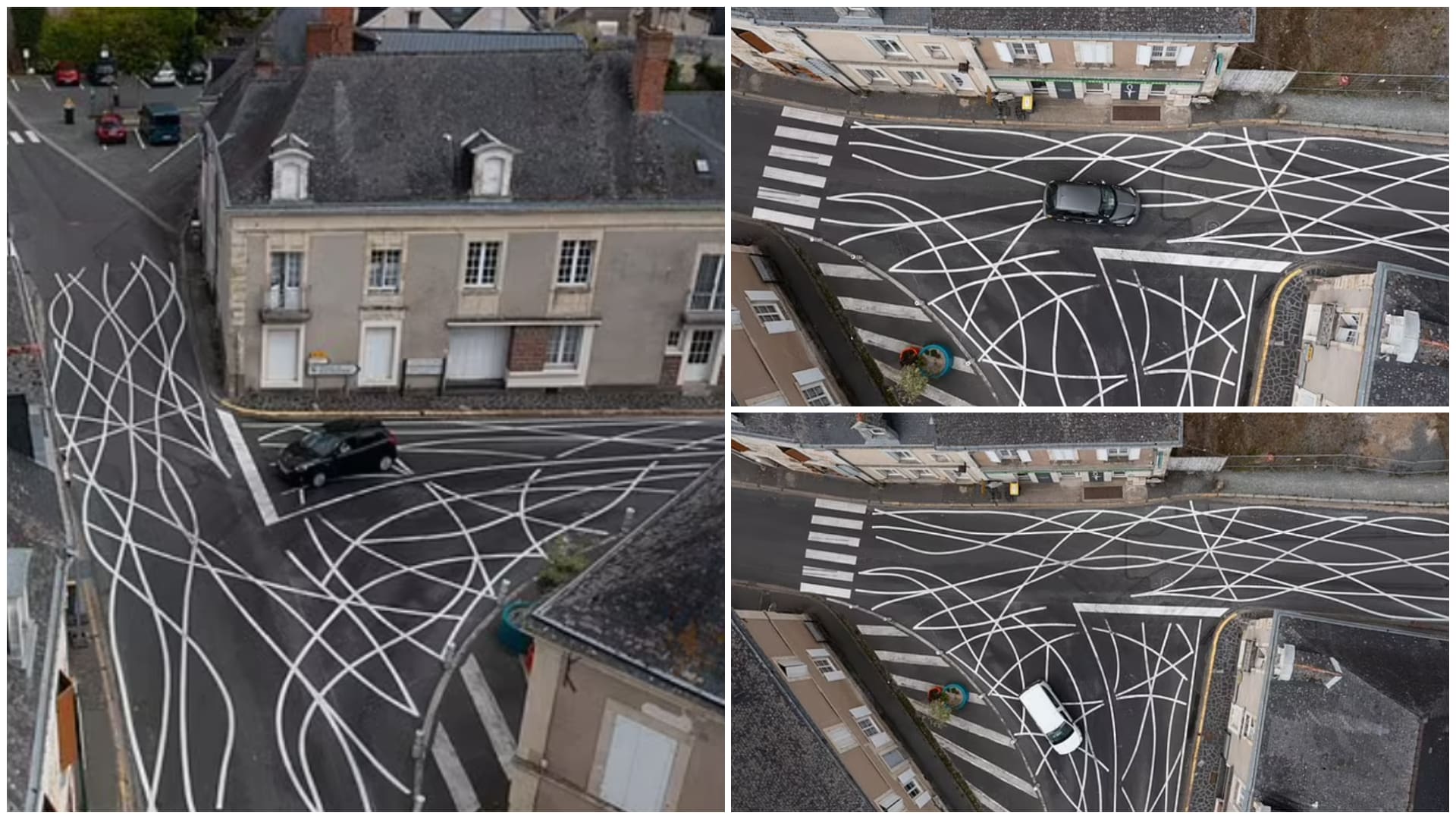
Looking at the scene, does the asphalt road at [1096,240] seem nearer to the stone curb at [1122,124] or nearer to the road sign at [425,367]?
the stone curb at [1122,124]

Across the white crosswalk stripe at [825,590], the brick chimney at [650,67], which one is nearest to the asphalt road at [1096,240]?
the white crosswalk stripe at [825,590]

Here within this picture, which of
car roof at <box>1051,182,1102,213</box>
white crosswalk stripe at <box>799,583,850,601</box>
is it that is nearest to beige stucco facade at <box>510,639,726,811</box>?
white crosswalk stripe at <box>799,583,850,601</box>

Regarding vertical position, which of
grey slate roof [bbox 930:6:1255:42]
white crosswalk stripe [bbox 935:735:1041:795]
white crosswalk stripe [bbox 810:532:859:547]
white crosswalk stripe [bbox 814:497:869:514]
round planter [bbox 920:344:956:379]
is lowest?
white crosswalk stripe [bbox 935:735:1041:795]

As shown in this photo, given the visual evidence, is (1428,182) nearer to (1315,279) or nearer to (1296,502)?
(1315,279)

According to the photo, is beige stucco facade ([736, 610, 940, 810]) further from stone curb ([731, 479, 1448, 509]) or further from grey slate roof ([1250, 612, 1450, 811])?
grey slate roof ([1250, 612, 1450, 811])

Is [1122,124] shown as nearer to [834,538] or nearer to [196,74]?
[834,538]

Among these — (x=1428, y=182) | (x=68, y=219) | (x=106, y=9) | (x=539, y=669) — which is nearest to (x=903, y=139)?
(x=1428, y=182)
